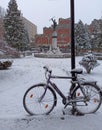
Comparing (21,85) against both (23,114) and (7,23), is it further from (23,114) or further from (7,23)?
(7,23)

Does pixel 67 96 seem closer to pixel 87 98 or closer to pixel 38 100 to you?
pixel 87 98

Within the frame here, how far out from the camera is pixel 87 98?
6066 mm

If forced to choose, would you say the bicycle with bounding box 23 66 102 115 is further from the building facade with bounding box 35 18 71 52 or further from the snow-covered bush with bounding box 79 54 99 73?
the building facade with bounding box 35 18 71 52

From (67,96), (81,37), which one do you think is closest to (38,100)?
(67,96)

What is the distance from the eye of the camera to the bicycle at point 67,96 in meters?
5.99

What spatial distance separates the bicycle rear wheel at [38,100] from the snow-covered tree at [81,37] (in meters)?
53.7

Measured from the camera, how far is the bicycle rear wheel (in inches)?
238

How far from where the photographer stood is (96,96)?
6102 millimetres

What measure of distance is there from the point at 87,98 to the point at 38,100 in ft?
2.87

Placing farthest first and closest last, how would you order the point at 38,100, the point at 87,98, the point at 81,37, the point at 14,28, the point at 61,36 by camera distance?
the point at 61,36 → the point at 81,37 → the point at 14,28 → the point at 38,100 → the point at 87,98

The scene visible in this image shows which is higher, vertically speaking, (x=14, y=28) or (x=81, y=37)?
(x=14, y=28)

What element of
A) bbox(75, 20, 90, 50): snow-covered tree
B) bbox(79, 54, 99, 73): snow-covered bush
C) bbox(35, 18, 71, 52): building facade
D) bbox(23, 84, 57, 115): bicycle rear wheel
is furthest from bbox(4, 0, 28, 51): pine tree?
bbox(23, 84, 57, 115): bicycle rear wheel

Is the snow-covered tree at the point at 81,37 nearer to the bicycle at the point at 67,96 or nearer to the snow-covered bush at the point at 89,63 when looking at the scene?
the snow-covered bush at the point at 89,63

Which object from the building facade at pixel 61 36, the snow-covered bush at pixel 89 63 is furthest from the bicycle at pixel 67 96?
the building facade at pixel 61 36
